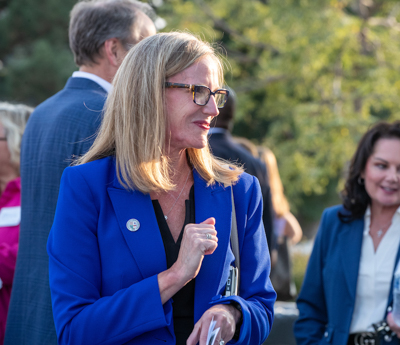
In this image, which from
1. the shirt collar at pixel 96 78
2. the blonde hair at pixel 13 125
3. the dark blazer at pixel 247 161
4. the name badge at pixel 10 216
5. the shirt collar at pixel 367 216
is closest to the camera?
the shirt collar at pixel 96 78

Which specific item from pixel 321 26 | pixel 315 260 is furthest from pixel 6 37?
pixel 315 260

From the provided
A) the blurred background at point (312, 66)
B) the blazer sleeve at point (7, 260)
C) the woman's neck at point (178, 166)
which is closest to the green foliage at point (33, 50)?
the blurred background at point (312, 66)

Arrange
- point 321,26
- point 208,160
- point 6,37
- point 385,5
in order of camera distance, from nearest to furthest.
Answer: point 208,160 → point 321,26 → point 385,5 → point 6,37

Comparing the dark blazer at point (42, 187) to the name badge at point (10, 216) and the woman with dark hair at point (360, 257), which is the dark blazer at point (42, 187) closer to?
the name badge at point (10, 216)

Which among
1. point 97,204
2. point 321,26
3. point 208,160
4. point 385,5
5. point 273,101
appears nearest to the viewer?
point 97,204

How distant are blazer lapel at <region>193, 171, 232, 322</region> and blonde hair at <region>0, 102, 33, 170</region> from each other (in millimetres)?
1767

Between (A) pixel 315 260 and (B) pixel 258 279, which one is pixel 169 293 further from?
(A) pixel 315 260

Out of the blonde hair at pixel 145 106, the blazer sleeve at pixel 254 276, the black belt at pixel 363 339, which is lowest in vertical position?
the black belt at pixel 363 339

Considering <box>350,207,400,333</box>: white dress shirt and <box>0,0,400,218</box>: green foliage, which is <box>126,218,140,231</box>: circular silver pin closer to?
<box>350,207,400,333</box>: white dress shirt

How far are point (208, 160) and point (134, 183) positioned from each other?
383 millimetres

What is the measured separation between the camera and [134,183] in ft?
6.25

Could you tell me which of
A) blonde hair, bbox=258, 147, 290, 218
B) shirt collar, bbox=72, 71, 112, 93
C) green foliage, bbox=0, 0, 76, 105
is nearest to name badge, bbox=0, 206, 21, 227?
shirt collar, bbox=72, 71, 112, 93

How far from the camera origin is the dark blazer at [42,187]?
239cm

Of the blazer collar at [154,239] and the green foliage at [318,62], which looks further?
the green foliage at [318,62]
